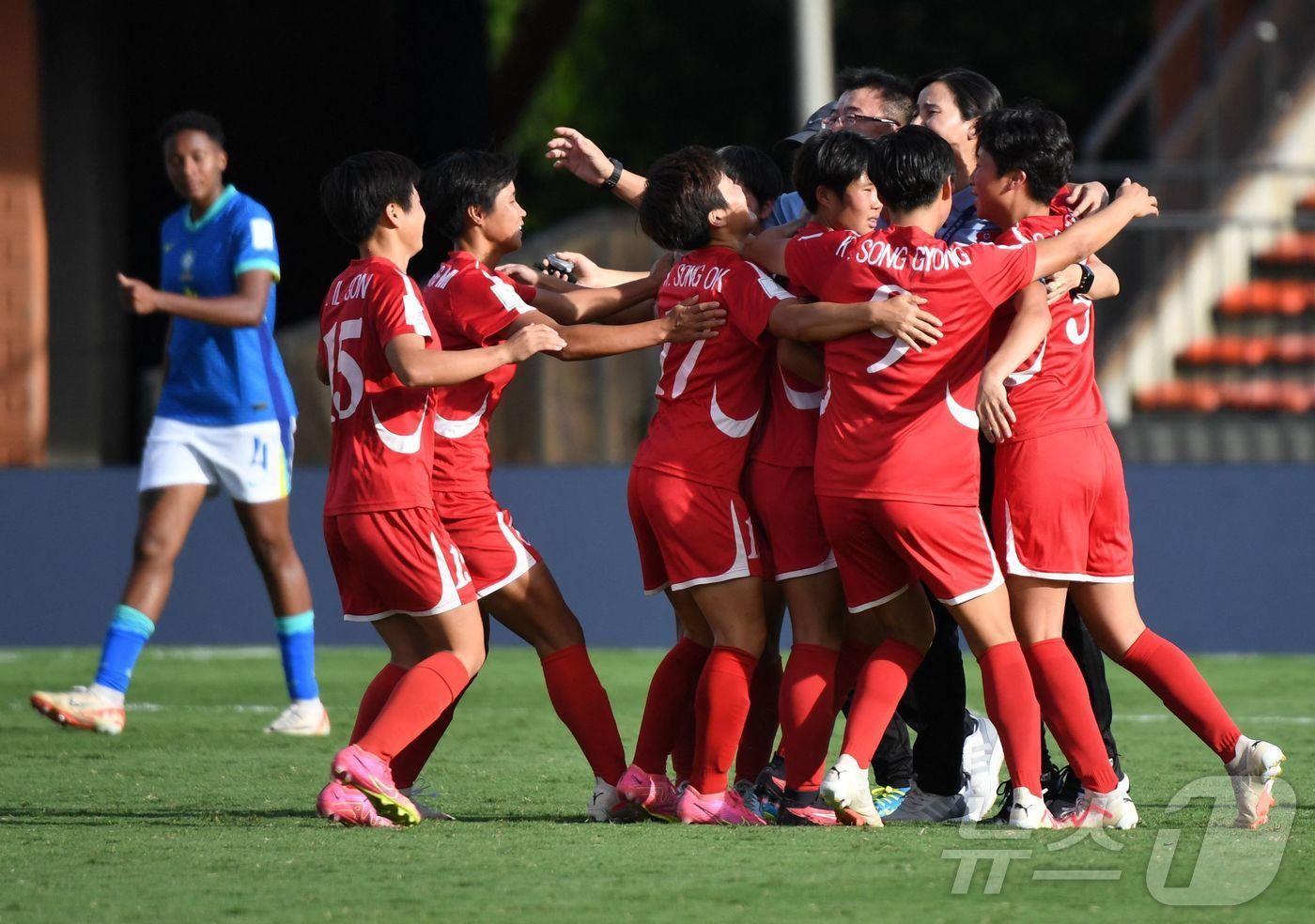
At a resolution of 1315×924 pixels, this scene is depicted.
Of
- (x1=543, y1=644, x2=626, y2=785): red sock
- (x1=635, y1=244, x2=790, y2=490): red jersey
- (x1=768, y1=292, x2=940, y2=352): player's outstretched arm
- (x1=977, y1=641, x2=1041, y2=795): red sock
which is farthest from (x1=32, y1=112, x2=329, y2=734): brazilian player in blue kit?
(x1=977, y1=641, x2=1041, y2=795): red sock

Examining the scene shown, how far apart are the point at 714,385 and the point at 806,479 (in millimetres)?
322

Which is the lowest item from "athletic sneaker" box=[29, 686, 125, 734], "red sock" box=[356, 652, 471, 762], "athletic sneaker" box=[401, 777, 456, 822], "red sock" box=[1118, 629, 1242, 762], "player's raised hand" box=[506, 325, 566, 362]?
"athletic sneaker" box=[29, 686, 125, 734]

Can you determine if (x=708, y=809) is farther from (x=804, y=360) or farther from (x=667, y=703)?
(x=804, y=360)

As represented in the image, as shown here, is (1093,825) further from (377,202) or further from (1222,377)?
(1222,377)

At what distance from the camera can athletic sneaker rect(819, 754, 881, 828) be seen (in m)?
4.52

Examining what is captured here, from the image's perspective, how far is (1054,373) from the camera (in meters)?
4.77

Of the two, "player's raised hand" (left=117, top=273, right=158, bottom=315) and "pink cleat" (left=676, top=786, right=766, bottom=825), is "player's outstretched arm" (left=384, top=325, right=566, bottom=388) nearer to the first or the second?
"pink cleat" (left=676, top=786, right=766, bottom=825)

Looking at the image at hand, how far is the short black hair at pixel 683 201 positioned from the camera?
4.87m

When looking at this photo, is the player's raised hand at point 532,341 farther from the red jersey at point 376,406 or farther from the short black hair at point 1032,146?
the short black hair at point 1032,146

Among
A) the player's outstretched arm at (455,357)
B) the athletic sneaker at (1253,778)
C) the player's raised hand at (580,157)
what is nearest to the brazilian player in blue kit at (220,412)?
the player's raised hand at (580,157)

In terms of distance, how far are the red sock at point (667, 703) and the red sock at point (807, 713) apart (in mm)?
291

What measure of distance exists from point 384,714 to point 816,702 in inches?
40.6

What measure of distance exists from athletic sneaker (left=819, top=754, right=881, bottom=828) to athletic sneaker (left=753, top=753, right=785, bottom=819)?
0.32 metres

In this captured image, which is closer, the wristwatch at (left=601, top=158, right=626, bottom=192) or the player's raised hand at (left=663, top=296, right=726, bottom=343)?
the player's raised hand at (left=663, top=296, right=726, bottom=343)
